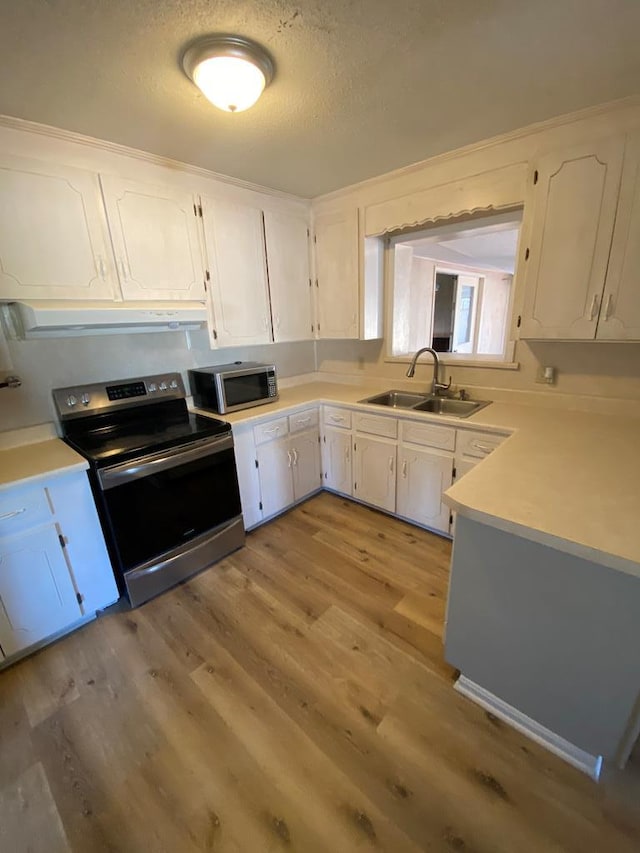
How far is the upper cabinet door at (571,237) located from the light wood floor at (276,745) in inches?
64.2

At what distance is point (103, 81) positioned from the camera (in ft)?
4.46

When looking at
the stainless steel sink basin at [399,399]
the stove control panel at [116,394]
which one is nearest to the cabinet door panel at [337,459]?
the stainless steel sink basin at [399,399]

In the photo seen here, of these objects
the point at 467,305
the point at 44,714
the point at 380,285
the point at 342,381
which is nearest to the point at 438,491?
the point at 342,381

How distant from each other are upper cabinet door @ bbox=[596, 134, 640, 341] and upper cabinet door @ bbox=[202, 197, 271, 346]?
6.74 feet

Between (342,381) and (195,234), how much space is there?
66.7 inches

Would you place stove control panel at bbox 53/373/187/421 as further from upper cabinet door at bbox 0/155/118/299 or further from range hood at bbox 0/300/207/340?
upper cabinet door at bbox 0/155/118/299

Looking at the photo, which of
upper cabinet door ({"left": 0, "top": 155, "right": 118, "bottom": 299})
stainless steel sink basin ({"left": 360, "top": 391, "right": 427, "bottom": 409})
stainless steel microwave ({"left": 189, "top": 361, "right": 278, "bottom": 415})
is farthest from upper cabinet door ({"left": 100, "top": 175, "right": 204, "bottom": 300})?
stainless steel sink basin ({"left": 360, "top": 391, "right": 427, "bottom": 409})

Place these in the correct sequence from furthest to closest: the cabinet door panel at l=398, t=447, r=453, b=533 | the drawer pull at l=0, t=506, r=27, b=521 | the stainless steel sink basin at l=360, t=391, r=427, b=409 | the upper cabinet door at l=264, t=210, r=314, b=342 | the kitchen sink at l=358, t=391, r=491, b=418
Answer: the stainless steel sink basin at l=360, t=391, r=427, b=409, the upper cabinet door at l=264, t=210, r=314, b=342, the kitchen sink at l=358, t=391, r=491, b=418, the cabinet door panel at l=398, t=447, r=453, b=533, the drawer pull at l=0, t=506, r=27, b=521

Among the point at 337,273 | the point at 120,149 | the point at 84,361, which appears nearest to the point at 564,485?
the point at 337,273

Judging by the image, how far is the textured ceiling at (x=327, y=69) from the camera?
42.8 inches

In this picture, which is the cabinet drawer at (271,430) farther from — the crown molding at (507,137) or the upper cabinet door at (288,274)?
the crown molding at (507,137)

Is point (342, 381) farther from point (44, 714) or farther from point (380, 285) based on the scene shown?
point (44, 714)

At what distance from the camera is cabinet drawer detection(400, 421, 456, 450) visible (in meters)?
2.18

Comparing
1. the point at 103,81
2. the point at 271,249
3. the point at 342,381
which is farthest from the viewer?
the point at 342,381
